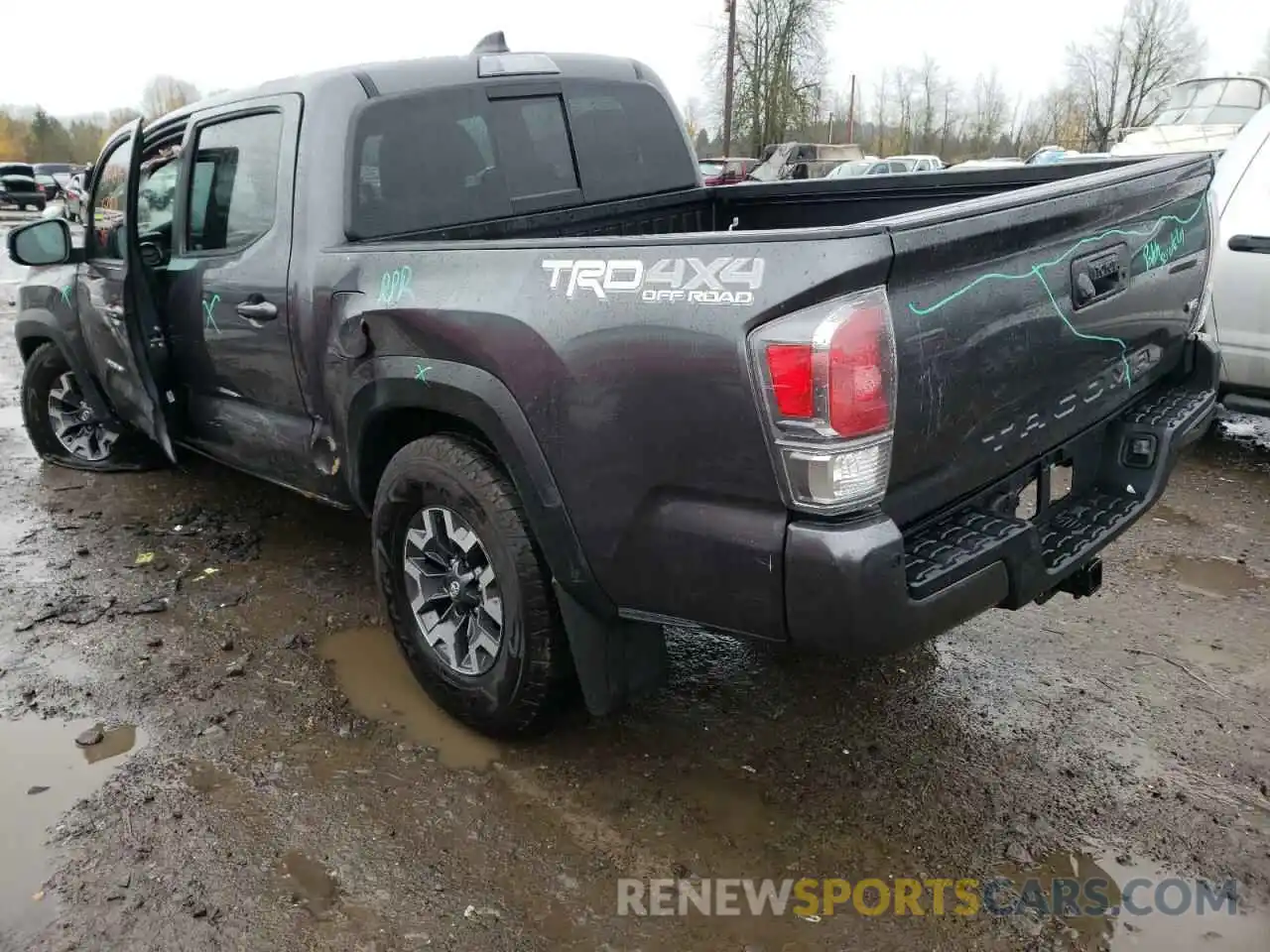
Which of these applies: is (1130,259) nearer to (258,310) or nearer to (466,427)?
(466,427)

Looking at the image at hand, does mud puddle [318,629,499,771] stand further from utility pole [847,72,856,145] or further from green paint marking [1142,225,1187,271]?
utility pole [847,72,856,145]

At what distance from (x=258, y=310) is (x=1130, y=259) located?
112 inches

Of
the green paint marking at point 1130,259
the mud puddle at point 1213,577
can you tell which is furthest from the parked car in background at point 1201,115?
the green paint marking at point 1130,259

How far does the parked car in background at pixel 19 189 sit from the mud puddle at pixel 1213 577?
35.1 m

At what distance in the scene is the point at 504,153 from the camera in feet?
11.9

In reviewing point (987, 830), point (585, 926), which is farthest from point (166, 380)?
point (987, 830)

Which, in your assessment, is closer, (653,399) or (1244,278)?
(653,399)

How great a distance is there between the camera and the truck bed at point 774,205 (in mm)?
3562

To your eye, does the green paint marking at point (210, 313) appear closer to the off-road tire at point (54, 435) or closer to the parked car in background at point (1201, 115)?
the off-road tire at point (54, 435)

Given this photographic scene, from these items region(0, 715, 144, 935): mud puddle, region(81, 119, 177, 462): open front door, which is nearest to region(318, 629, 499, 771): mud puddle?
region(0, 715, 144, 935): mud puddle

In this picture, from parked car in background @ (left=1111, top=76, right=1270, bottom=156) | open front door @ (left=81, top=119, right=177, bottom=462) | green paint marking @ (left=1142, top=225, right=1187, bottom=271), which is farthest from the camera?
parked car in background @ (left=1111, top=76, right=1270, bottom=156)

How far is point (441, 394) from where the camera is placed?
276cm

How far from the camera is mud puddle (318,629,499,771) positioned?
3066 millimetres

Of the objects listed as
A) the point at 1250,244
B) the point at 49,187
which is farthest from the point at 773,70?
the point at 1250,244
